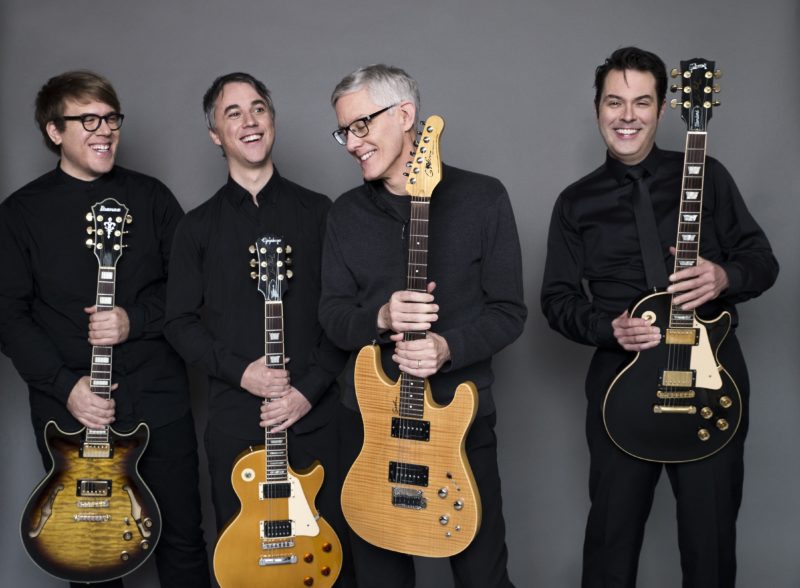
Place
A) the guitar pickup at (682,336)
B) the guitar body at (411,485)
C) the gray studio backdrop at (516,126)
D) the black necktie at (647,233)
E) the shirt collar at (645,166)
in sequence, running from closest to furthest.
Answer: the guitar body at (411,485), the guitar pickup at (682,336), the black necktie at (647,233), the shirt collar at (645,166), the gray studio backdrop at (516,126)

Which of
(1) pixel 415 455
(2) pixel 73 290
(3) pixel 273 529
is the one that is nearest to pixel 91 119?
(2) pixel 73 290

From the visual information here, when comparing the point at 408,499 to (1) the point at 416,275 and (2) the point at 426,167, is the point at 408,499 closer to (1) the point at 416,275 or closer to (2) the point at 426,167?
(1) the point at 416,275

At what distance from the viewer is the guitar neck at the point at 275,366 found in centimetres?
314

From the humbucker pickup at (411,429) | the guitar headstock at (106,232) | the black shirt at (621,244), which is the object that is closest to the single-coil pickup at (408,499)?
the humbucker pickup at (411,429)

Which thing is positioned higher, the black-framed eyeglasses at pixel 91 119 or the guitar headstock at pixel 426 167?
the black-framed eyeglasses at pixel 91 119

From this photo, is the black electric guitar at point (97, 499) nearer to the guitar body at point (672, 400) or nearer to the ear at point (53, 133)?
the ear at point (53, 133)

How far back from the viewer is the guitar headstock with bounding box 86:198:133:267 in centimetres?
333

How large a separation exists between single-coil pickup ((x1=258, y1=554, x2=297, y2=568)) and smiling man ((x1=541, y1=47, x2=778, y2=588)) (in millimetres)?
1002

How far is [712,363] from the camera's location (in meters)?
2.88

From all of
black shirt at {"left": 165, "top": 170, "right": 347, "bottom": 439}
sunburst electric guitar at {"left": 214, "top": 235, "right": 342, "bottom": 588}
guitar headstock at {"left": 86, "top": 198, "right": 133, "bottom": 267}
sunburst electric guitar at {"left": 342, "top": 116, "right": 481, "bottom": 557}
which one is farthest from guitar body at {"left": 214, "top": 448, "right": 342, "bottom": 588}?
guitar headstock at {"left": 86, "top": 198, "right": 133, "bottom": 267}

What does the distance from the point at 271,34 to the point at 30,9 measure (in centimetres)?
111

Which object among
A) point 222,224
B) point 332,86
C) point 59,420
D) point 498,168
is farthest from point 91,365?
point 498,168

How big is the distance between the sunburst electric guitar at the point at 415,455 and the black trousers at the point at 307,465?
1.43 feet

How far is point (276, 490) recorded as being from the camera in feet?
10.3
